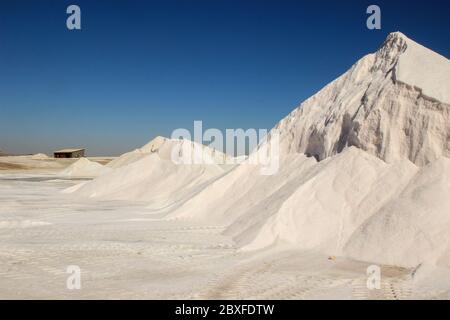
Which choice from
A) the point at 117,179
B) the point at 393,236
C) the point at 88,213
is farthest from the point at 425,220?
the point at 117,179

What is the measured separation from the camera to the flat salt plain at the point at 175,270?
253 inches

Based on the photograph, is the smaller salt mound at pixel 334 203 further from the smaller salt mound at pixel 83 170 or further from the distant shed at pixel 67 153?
the distant shed at pixel 67 153

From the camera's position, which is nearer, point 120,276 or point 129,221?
point 120,276

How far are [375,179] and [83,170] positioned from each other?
38.2 meters

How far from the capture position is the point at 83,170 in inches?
1735

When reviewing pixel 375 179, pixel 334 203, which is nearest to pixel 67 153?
pixel 334 203

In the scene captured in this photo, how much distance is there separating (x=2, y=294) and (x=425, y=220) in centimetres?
704

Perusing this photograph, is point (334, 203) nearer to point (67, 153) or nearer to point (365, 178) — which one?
point (365, 178)

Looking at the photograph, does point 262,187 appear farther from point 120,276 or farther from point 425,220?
point 120,276

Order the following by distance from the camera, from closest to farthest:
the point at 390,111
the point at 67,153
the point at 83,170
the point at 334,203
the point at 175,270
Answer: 1. the point at 175,270
2. the point at 334,203
3. the point at 390,111
4. the point at 83,170
5. the point at 67,153

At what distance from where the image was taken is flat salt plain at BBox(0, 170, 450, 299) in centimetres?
643

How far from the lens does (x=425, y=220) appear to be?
27.0ft
